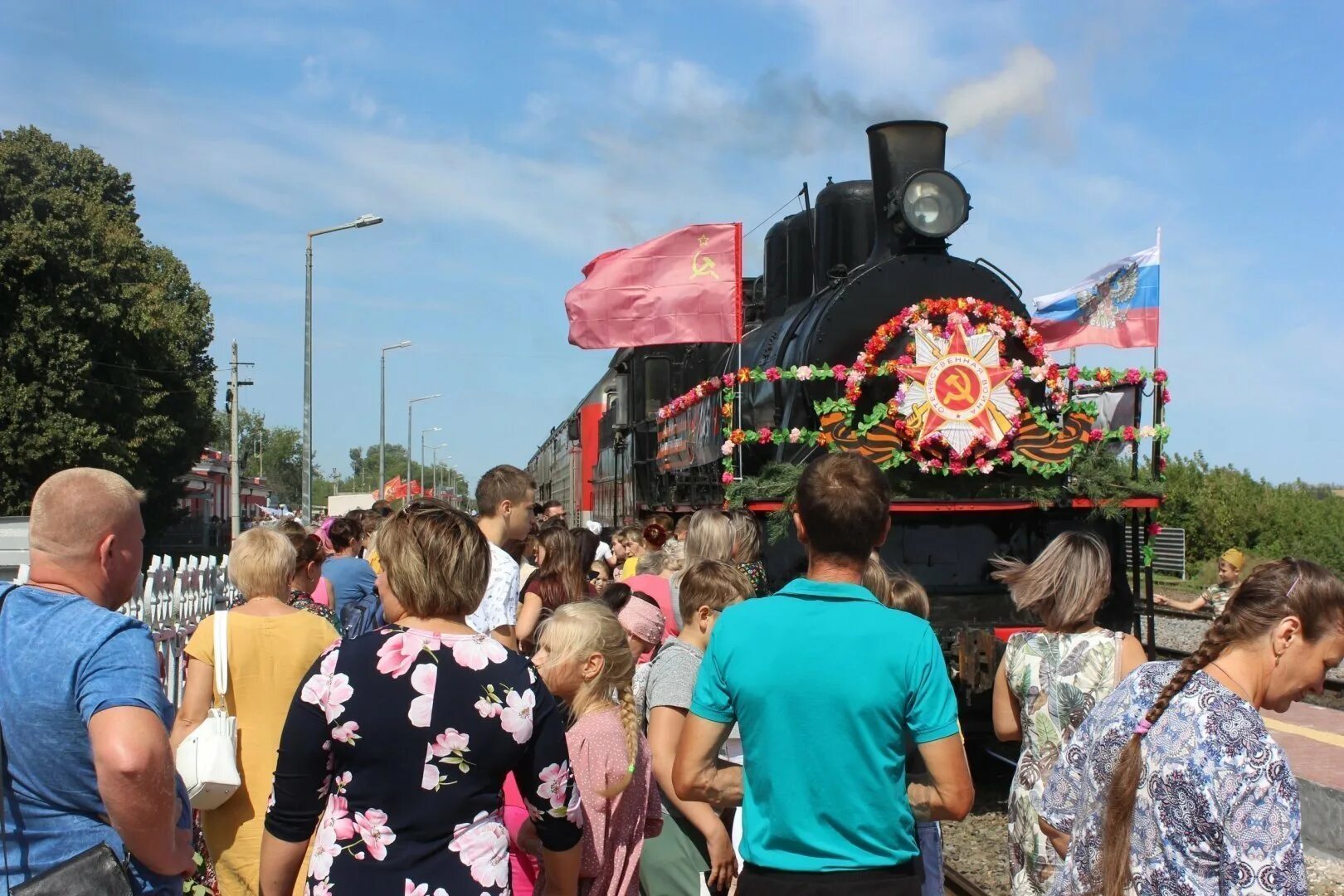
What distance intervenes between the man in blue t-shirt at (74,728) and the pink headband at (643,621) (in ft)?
6.90

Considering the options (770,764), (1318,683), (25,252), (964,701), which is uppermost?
(25,252)

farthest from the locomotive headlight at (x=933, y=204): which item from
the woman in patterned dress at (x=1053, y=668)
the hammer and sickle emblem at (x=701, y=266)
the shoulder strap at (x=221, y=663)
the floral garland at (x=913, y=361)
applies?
the shoulder strap at (x=221, y=663)

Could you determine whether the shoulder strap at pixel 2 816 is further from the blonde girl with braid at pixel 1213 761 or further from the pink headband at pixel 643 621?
the pink headband at pixel 643 621

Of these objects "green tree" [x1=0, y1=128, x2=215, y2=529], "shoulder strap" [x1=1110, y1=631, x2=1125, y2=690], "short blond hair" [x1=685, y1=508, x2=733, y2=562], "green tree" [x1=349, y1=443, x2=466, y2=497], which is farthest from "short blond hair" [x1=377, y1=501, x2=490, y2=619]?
"green tree" [x1=349, y1=443, x2=466, y2=497]

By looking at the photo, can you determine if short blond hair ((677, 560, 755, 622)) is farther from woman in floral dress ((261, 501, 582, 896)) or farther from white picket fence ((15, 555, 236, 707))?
white picket fence ((15, 555, 236, 707))

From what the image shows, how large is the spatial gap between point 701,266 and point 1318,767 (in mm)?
5533

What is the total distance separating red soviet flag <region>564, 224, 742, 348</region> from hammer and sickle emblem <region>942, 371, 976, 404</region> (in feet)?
6.03

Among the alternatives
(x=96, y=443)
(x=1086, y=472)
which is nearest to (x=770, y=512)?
(x=1086, y=472)

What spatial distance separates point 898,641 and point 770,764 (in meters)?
0.41

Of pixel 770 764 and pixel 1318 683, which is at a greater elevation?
pixel 1318 683

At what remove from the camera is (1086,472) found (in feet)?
28.4

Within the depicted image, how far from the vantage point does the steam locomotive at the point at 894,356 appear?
845cm

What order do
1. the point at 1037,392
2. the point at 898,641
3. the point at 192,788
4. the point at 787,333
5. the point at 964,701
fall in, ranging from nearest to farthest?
the point at 898,641 → the point at 192,788 → the point at 964,701 → the point at 1037,392 → the point at 787,333

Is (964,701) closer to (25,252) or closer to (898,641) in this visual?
(898,641)
